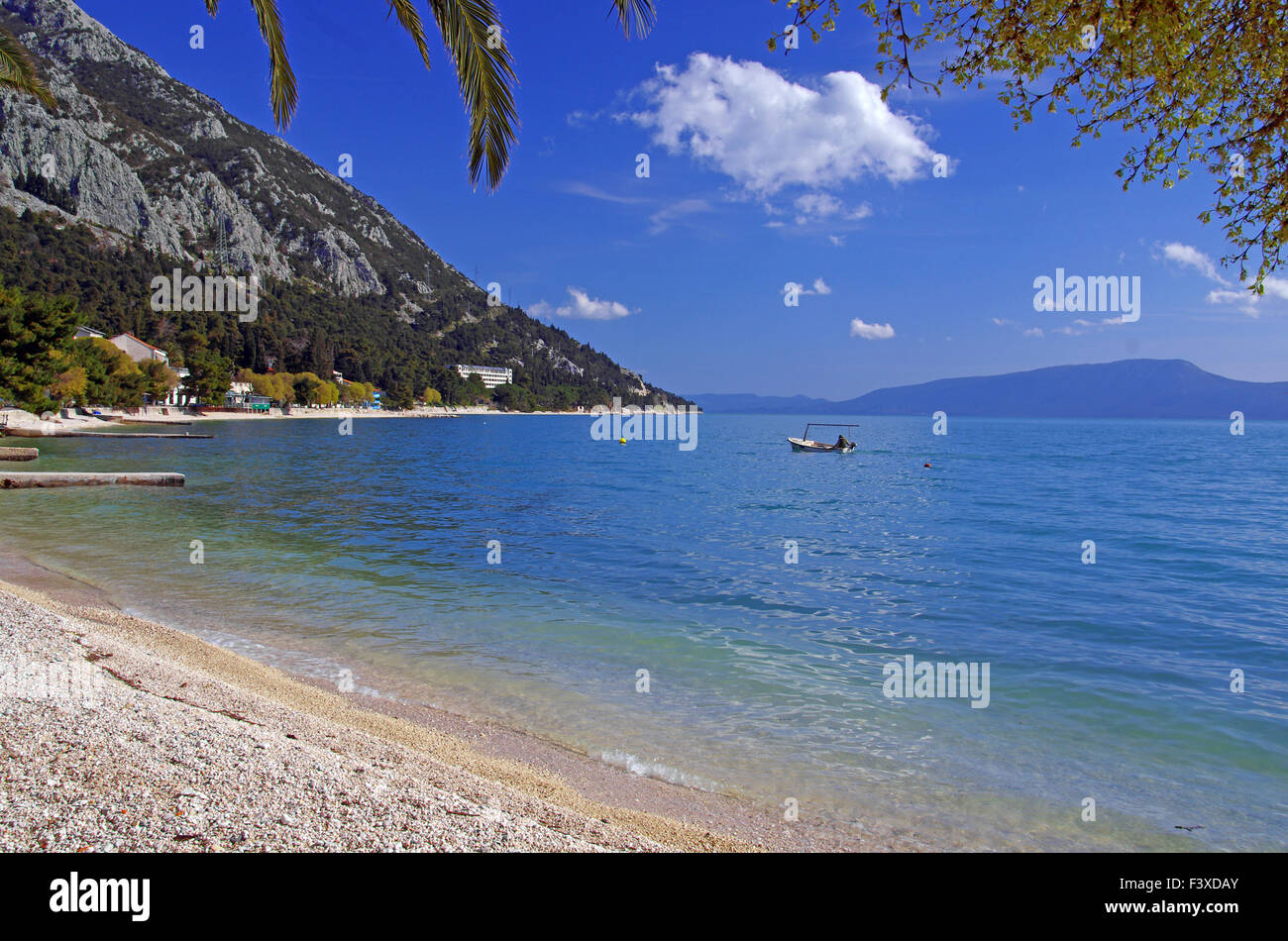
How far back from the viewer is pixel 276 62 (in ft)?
28.5

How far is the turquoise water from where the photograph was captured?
7418mm

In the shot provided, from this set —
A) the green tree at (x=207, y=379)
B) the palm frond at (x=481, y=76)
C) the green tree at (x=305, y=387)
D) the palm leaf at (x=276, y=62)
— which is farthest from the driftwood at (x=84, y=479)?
the green tree at (x=305, y=387)

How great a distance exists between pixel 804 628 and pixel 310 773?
376 inches

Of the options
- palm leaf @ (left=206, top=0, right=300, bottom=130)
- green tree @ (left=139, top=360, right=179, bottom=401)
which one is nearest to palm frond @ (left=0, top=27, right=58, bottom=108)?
palm leaf @ (left=206, top=0, right=300, bottom=130)

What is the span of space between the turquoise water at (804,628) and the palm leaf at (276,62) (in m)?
7.24

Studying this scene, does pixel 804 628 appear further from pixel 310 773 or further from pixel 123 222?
pixel 123 222

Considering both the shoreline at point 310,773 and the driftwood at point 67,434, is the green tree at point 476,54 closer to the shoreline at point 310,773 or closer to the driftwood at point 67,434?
the shoreline at point 310,773

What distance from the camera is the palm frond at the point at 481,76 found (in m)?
7.23

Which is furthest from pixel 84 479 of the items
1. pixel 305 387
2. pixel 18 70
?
pixel 305 387

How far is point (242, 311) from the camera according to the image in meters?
154

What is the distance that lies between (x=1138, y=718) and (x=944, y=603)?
6.22m
